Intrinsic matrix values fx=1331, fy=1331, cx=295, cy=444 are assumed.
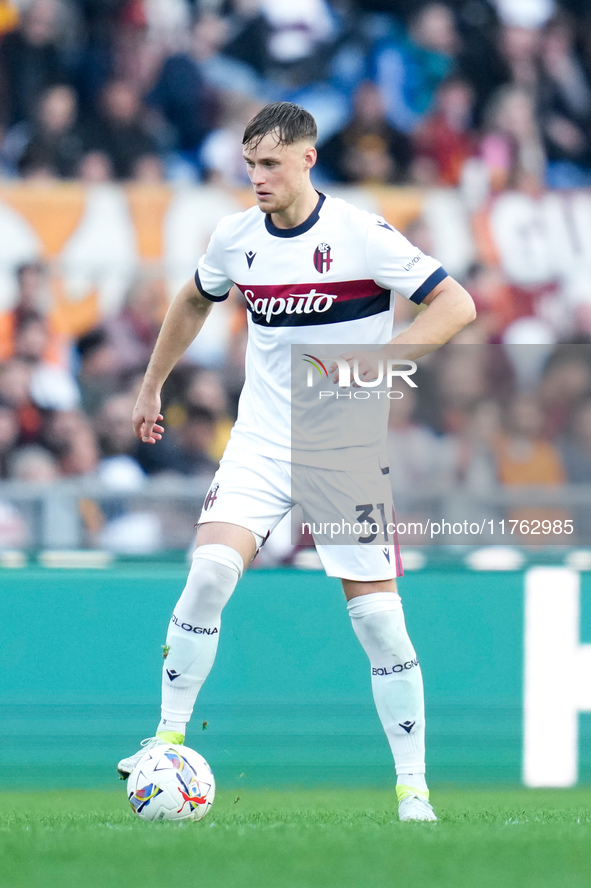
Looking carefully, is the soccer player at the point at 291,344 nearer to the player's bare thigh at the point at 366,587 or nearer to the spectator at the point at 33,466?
the player's bare thigh at the point at 366,587

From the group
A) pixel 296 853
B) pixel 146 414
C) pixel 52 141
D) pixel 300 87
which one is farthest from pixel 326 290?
pixel 300 87

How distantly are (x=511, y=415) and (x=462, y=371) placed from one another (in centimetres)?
40

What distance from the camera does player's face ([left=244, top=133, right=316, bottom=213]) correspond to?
4363 mm

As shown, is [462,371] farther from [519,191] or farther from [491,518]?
[519,191]

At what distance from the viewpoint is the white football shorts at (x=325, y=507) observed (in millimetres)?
4484

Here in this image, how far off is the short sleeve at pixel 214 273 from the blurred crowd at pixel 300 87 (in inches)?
211

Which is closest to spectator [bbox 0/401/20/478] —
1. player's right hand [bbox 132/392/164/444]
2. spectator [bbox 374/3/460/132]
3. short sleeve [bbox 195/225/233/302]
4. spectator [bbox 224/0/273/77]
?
player's right hand [bbox 132/392/164/444]

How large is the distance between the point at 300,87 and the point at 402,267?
730 centimetres

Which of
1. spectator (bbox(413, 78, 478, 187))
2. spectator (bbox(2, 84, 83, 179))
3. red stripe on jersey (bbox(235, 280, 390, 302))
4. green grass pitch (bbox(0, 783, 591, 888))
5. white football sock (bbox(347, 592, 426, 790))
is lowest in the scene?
green grass pitch (bbox(0, 783, 591, 888))

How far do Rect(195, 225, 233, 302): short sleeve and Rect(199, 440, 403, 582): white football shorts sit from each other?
2.02 feet

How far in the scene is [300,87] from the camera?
444 inches

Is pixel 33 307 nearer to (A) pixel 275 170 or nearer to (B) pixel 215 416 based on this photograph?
(B) pixel 215 416

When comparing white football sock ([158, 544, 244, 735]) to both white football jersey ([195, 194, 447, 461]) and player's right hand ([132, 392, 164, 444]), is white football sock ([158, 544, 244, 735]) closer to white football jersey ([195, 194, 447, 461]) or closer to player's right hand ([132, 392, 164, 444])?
white football jersey ([195, 194, 447, 461])

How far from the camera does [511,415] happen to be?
22.8 ft
